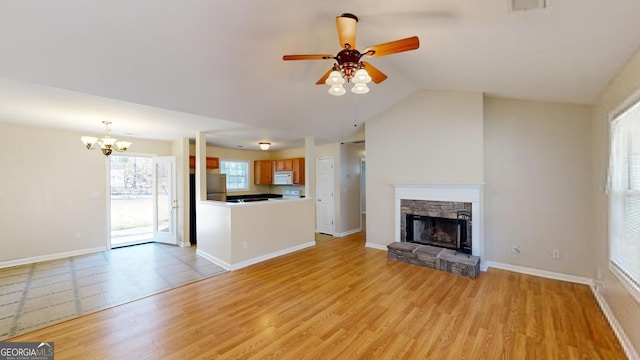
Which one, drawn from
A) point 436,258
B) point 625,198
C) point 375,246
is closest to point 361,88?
point 625,198

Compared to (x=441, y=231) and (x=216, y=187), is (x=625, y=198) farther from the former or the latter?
(x=216, y=187)

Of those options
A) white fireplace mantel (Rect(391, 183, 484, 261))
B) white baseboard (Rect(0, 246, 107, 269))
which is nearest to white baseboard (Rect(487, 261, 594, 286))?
white fireplace mantel (Rect(391, 183, 484, 261))

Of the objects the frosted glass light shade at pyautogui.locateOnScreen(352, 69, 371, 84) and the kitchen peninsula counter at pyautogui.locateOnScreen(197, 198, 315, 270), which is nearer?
the frosted glass light shade at pyautogui.locateOnScreen(352, 69, 371, 84)

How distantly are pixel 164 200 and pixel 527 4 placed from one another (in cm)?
685

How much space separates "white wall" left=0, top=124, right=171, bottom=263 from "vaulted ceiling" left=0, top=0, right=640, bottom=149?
87 centimetres

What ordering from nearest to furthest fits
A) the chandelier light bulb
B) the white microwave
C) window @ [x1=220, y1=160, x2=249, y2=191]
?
the chandelier light bulb
the white microwave
window @ [x1=220, y1=160, x2=249, y2=191]

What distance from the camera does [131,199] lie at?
287 inches

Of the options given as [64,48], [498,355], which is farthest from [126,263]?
[498,355]

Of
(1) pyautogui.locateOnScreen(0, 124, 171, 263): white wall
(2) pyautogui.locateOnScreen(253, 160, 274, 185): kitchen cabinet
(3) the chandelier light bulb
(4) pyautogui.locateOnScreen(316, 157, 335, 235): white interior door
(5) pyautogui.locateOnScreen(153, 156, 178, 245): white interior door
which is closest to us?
(3) the chandelier light bulb

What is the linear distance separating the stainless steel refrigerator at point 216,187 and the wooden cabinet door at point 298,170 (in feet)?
6.25

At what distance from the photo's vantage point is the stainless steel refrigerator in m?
6.16

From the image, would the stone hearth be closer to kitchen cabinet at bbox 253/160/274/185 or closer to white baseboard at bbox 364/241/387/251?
white baseboard at bbox 364/241/387/251

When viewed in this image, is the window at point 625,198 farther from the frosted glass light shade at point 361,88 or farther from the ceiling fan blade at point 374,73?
the frosted glass light shade at point 361,88

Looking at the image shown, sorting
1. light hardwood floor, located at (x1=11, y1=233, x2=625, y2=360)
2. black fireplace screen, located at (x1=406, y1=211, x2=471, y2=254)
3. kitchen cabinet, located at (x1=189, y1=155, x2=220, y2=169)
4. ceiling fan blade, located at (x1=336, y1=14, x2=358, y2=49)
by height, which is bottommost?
light hardwood floor, located at (x1=11, y1=233, x2=625, y2=360)
